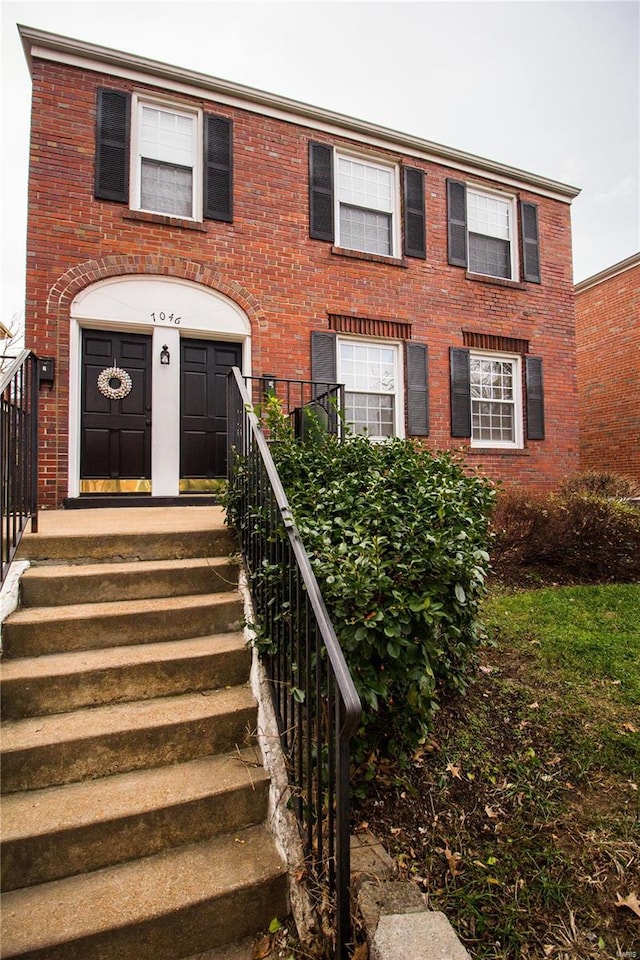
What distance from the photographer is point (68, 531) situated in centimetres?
316

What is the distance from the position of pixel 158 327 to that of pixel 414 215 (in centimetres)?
450

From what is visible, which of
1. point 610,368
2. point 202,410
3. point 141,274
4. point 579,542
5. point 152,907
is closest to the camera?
point 152,907

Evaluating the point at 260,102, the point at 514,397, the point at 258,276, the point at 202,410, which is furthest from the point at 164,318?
the point at 514,397

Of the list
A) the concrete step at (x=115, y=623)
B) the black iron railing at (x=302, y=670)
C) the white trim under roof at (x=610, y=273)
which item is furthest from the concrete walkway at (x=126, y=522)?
the white trim under roof at (x=610, y=273)

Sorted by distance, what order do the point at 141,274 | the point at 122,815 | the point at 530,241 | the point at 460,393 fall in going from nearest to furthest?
the point at 122,815
the point at 141,274
the point at 460,393
the point at 530,241

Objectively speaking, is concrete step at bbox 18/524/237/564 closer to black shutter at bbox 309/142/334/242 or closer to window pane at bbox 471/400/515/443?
black shutter at bbox 309/142/334/242

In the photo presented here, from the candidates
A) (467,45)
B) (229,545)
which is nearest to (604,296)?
(467,45)

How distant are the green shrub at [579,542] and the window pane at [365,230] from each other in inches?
193

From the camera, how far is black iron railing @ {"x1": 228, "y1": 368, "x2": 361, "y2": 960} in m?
1.50

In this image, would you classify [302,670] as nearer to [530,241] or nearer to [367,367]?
[367,367]

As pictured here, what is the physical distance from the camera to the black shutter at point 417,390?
287 inches

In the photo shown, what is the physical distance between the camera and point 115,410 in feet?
19.1

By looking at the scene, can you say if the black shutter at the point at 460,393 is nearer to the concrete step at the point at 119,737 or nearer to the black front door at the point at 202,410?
the black front door at the point at 202,410

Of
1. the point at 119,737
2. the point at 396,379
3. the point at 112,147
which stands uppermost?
the point at 112,147
